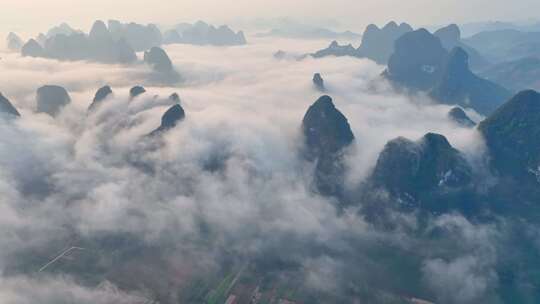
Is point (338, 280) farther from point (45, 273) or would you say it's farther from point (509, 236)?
point (45, 273)

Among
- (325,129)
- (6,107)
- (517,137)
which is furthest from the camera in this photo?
(6,107)

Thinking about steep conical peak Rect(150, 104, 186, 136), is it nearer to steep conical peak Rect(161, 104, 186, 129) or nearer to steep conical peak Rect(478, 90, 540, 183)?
steep conical peak Rect(161, 104, 186, 129)

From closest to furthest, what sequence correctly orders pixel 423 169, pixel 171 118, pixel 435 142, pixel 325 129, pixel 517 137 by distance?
pixel 435 142, pixel 423 169, pixel 517 137, pixel 325 129, pixel 171 118

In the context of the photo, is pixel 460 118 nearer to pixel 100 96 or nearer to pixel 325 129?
pixel 325 129

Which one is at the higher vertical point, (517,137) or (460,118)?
(517,137)

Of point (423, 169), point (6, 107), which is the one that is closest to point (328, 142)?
point (423, 169)

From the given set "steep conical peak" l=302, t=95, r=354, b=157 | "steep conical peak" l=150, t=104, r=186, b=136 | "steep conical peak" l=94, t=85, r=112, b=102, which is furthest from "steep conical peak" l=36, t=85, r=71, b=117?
"steep conical peak" l=302, t=95, r=354, b=157

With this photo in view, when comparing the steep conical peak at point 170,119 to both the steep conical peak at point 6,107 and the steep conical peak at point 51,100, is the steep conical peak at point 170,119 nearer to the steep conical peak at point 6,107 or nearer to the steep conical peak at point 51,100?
the steep conical peak at point 6,107

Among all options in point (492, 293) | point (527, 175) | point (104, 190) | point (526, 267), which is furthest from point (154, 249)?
point (527, 175)
